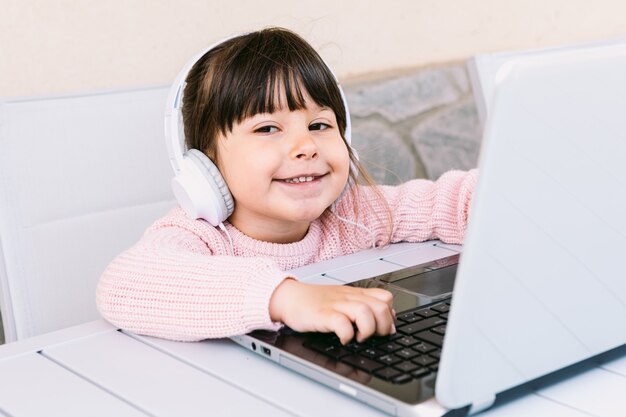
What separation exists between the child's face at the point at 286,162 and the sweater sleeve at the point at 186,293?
19 centimetres

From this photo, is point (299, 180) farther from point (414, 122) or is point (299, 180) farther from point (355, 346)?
point (414, 122)

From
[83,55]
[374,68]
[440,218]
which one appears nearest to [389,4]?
[374,68]

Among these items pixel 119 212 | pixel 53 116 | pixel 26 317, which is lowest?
pixel 26 317

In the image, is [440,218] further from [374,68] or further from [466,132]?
[466,132]

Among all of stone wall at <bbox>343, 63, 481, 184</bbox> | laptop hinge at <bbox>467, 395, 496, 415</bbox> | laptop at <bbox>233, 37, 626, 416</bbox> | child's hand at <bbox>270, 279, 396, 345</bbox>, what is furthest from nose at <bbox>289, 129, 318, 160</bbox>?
stone wall at <bbox>343, 63, 481, 184</bbox>

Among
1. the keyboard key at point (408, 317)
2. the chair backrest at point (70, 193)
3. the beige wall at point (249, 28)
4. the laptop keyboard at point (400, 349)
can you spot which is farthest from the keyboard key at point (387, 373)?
the beige wall at point (249, 28)

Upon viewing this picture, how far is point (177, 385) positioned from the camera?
680 millimetres

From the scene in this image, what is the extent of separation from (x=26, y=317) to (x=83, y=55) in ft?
2.00

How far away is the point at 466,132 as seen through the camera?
220cm

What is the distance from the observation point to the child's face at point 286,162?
40.1 inches

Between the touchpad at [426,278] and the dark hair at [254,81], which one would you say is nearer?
the touchpad at [426,278]

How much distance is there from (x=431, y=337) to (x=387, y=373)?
0.08m

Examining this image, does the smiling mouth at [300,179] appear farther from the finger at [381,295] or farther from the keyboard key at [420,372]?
the keyboard key at [420,372]

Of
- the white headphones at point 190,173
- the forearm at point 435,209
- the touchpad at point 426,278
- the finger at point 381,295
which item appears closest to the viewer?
the finger at point 381,295
